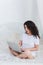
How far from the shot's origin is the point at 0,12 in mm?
1903

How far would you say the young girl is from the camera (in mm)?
1296

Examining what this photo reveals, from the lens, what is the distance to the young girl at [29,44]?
1296 mm

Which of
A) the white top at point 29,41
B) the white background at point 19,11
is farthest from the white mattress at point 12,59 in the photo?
the white background at point 19,11

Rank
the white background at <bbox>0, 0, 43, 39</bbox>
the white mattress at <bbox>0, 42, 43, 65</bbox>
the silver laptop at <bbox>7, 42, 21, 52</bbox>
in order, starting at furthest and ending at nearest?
1. the white background at <bbox>0, 0, 43, 39</bbox>
2. the silver laptop at <bbox>7, 42, 21, 52</bbox>
3. the white mattress at <bbox>0, 42, 43, 65</bbox>

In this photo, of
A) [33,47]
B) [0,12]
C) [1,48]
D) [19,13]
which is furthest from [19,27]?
[33,47]

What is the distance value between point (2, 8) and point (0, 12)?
0.18ft

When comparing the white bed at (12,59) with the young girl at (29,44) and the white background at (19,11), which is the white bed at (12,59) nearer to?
the young girl at (29,44)

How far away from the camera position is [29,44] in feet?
4.33

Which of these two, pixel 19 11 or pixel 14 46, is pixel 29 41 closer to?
pixel 14 46

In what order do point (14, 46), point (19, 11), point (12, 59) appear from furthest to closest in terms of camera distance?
point (19, 11), point (14, 46), point (12, 59)

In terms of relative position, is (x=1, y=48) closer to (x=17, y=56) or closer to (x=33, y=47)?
(x=17, y=56)

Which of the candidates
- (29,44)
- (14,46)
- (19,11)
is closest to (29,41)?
(29,44)

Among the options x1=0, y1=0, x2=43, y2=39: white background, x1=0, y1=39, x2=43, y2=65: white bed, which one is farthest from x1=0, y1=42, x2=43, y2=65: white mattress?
x1=0, y1=0, x2=43, y2=39: white background

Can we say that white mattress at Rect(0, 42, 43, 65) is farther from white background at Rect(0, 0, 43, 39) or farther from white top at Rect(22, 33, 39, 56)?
white background at Rect(0, 0, 43, 39)
